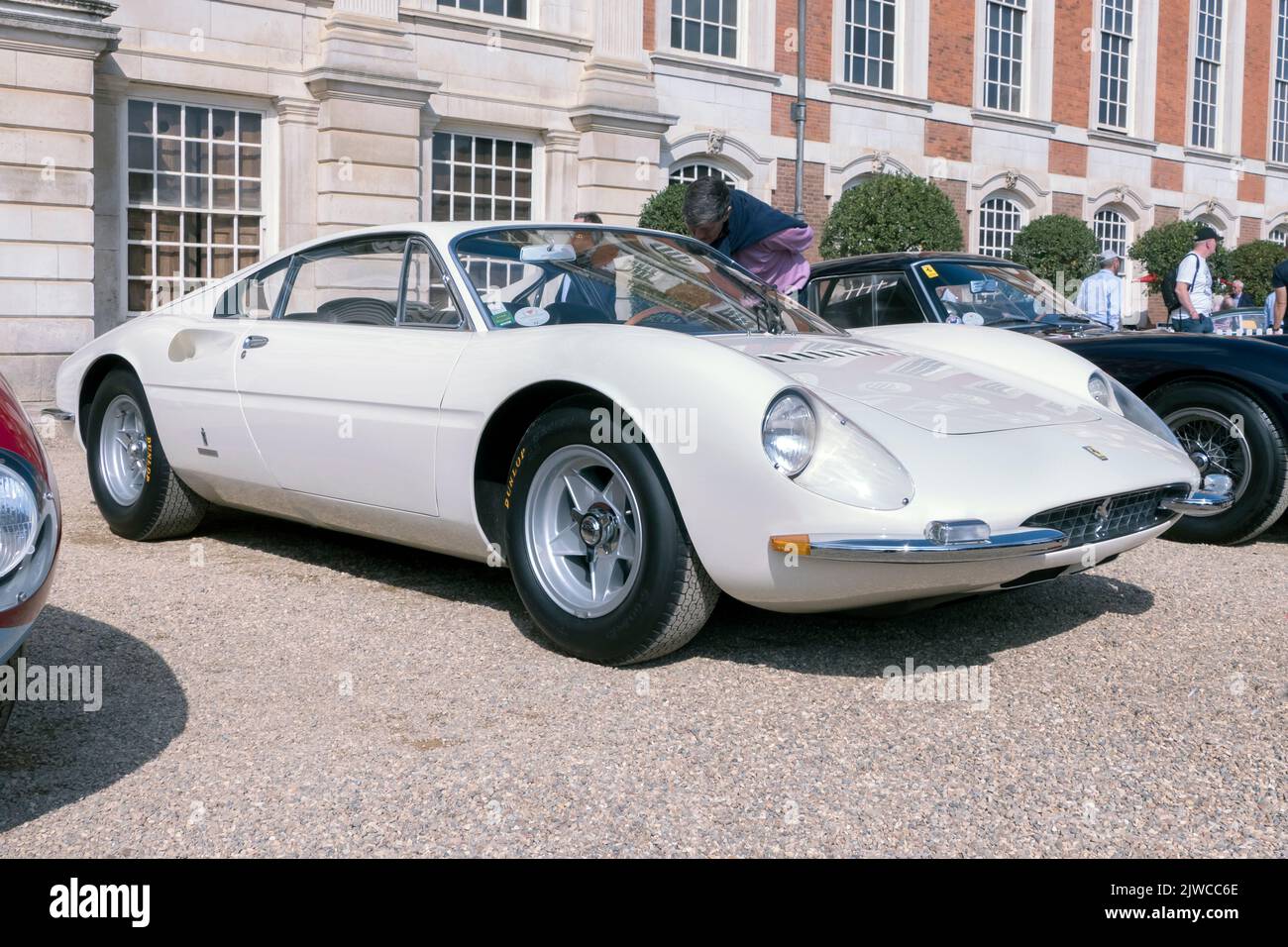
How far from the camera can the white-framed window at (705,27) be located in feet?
59.2

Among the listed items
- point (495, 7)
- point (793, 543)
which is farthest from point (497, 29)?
point (793, 543)

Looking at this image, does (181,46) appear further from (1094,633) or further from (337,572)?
(1094,633)

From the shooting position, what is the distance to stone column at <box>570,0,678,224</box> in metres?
16.7

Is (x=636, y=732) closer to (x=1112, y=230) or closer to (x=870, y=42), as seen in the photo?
(x=870, y=42)

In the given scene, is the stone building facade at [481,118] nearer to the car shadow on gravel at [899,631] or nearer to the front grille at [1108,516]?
the car shadow on gravel at [899,631]

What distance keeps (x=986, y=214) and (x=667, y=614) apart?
20937 millimetres

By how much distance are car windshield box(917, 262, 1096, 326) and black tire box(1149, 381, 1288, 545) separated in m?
1.32

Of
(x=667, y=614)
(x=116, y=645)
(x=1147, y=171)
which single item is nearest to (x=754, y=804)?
(x=667, y=614)

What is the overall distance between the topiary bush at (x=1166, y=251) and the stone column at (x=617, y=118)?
37.1 feet

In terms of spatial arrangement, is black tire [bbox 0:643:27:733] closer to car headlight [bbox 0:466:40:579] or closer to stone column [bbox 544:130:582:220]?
car headlight [bbox 0:466:40:579]

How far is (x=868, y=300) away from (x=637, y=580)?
13.8 ft

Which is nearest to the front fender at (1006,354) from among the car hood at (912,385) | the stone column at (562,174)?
the car hood at (912,385)

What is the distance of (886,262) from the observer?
749cm

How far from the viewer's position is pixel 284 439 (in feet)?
15.5
